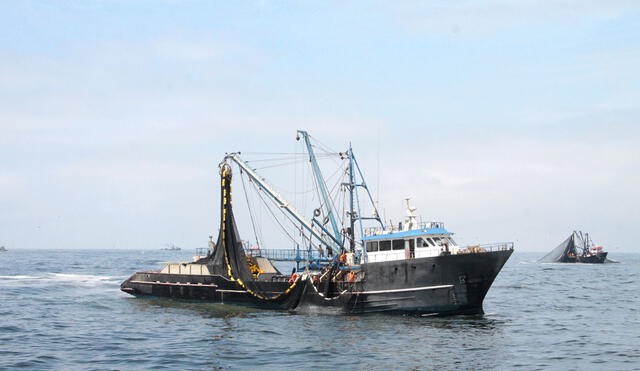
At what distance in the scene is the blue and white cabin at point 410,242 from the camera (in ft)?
127

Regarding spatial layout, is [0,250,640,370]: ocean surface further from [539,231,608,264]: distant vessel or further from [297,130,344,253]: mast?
[539,231,608,264]: distant vessel

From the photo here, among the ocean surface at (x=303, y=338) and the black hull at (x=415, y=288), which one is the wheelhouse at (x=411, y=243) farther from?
the ocean surface at (x=303, y=338)

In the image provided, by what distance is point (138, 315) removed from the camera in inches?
1735

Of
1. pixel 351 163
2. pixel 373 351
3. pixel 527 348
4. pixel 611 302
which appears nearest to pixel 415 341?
pixel 373 351

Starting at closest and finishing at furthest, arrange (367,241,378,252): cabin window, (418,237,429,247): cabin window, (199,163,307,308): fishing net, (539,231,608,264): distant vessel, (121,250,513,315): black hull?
(121,250,513,315): black hull → (418,237,429,247): cabin window → (367,241,378,252): cabin window → (199,163,307,308): fishing net → (539,231,608,264): distant vessel

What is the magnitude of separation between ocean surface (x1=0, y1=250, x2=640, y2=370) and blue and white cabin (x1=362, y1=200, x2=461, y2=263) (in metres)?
3.90

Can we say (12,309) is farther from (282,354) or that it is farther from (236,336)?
(282,354)

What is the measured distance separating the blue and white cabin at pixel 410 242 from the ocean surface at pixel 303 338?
390 centimetres

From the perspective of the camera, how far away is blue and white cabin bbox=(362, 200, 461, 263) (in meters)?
38.8

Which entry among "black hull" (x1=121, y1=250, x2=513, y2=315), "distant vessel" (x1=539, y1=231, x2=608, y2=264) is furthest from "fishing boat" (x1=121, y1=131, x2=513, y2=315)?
"distant vessel" (x1=539, y1=231, x2=608, y2=264)

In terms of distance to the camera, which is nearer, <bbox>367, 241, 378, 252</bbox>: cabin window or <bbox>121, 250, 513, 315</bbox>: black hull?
<bbox>121, 250, 513, 315</bbox>: black hull

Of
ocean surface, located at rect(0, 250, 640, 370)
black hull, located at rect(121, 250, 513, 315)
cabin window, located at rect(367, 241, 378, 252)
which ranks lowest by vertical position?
ocean surface, located at rect(0, 250, 640, 370)

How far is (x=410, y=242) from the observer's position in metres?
39.5

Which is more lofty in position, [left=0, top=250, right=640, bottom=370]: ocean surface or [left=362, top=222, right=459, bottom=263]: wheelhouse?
[left=362, top=222, right=459, bottom=263]: wheelhouse
